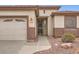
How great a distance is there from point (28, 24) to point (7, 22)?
243 centimetres

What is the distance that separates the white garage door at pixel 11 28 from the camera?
76.6 ft

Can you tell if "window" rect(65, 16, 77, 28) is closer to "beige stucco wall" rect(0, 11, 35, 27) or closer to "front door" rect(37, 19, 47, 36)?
"front door" rect(37, 19, 47, 36)

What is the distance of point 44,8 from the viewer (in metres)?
34.7

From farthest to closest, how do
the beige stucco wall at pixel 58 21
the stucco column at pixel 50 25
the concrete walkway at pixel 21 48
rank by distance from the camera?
the stucco column at pixel 50 25, the beige stucco wall at pixel 58 21, the concrete walkway at pixel 21 48

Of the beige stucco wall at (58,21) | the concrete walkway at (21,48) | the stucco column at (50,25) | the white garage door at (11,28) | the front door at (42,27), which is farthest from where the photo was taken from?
the front door at (42,27)

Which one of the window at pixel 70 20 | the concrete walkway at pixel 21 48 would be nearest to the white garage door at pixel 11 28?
the concrete walkway at pixel 21 48

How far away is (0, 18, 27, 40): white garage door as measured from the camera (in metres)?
23.4

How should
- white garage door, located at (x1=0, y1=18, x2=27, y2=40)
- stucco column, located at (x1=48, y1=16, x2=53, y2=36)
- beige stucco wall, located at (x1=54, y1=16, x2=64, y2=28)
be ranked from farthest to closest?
stucco column, located at (x1=48, y1=16, x2=53, y2=36) → beige stucco wall, located at (x1=54, y1=16, x2=64, y2=28) → white garage door, located at (x1=0, y1=18, x2=27, y2=40)

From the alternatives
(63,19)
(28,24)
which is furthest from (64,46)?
(63,19)

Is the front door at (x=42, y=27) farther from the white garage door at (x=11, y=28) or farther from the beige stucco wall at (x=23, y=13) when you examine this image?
the beige stucco wall at (x=23, y=13)

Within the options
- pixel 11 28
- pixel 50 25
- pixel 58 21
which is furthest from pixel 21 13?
pixel 50 25

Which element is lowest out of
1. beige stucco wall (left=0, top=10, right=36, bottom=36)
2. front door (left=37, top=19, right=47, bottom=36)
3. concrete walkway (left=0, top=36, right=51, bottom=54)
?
concrete walkway (left=0, top=36, right=51, bottom=54)

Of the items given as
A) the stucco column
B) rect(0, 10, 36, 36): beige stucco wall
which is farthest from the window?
rect(0, 10, 36, 36): beige stucco wall
